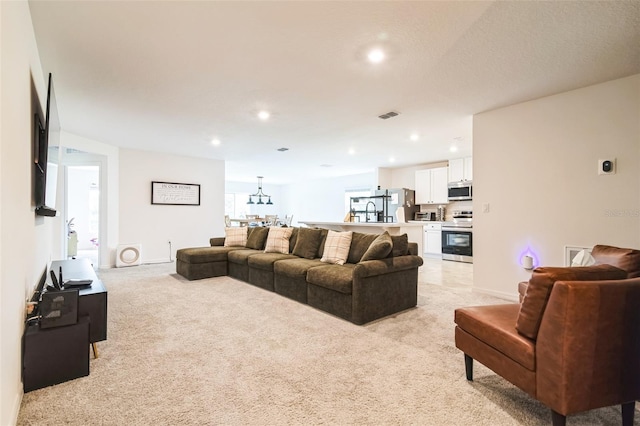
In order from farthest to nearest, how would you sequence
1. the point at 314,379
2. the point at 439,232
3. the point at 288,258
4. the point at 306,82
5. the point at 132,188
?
the point at 439,232, the point at 132,188, the point at 288,258, the point at 306,82, the point at 314,379

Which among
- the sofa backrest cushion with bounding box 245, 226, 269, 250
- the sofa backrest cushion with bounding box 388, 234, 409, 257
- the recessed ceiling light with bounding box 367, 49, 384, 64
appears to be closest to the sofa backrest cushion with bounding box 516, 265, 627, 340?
the sofa backrest cushion with bounding box 388, 234, 409, 257

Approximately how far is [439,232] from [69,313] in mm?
6885

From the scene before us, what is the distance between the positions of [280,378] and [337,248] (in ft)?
6.41

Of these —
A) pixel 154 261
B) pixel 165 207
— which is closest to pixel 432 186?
pixel 165 207

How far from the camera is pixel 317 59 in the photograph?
8.38 feet

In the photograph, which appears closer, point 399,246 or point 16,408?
point 16,408

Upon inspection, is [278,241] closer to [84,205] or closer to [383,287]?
[383,287]

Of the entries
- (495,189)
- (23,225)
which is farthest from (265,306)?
(495,189)

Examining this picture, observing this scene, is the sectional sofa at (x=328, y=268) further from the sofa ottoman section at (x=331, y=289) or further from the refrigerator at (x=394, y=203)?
the refrigerator at (x=394, y=203)

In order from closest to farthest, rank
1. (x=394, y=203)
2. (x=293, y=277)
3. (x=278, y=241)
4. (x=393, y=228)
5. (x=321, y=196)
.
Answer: (x=293, y=277), (x=278, y=241), (x=393, y=228), (x=394, y=203), (x=321, y=196)

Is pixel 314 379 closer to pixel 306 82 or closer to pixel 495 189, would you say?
pixel 306 82

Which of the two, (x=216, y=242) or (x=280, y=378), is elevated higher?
(x=216, y=242)

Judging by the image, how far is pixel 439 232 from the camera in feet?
23.5

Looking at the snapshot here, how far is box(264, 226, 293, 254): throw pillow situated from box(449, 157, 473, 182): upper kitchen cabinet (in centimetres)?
435
